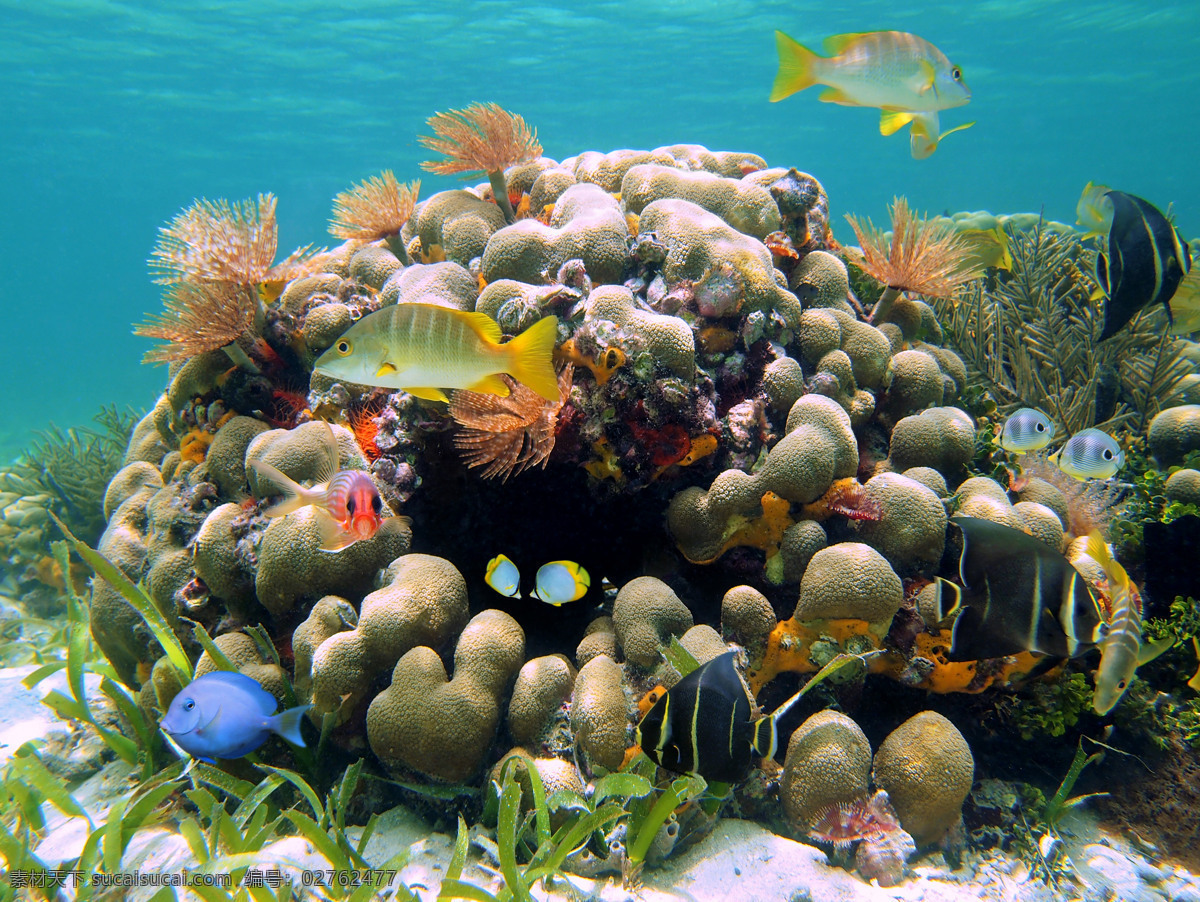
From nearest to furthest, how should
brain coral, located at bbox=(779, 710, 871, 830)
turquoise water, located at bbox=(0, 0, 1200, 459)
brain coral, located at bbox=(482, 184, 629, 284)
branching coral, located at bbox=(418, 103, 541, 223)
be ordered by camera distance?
brain coral, located at bbox=(779, 710, 871, 830) → brain coral, located at bbox=(482, 184, 629, 284) → branching coral, located at bbox=(418, 103, 541, 223) → turquoise water, located at bbox=(0, 0, 1200, 459)

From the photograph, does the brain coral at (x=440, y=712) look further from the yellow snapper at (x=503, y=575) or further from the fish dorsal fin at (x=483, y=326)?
the fish dorsal fin at (x=483, y=326)

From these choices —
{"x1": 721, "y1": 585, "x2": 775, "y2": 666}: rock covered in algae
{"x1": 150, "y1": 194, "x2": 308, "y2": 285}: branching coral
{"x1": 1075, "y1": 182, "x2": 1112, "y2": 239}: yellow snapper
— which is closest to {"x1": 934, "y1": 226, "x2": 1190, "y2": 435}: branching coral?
{"x1": 1075, "y1": 182, "x2": 1112, "y2": 239}: yellow snapper

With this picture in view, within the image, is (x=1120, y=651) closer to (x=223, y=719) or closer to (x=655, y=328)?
(x=655, y=328)

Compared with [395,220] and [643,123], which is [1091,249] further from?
[643,123]

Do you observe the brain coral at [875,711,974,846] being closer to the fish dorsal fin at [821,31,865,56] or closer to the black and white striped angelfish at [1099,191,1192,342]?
the black and white striped angelfish at [1099,191,1192,342]

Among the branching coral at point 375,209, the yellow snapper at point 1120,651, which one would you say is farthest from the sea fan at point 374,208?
the yellow snapper at point 1120,651

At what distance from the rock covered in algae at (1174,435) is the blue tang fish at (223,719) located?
19.6 feet

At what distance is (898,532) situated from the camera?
3.01 metres

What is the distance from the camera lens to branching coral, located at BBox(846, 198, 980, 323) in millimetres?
4258

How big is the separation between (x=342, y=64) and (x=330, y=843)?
38.2m

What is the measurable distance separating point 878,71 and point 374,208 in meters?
3.83

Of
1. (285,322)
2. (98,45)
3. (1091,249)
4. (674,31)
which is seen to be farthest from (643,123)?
(285,322)

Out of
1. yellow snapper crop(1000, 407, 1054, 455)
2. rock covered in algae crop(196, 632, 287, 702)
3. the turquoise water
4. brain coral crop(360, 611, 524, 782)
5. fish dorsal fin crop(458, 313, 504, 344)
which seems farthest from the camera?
the turquoise water

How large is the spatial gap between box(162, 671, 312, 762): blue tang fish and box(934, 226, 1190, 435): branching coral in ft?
19.5
